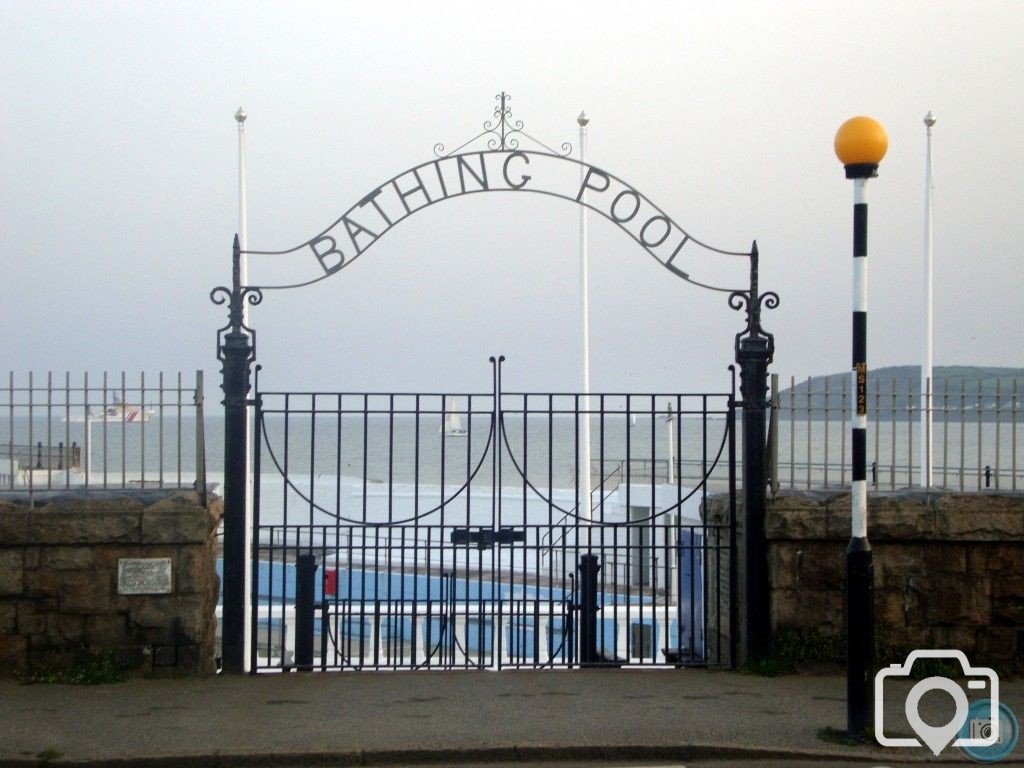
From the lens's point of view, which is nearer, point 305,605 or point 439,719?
point 439,719

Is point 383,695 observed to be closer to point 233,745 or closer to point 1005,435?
point 233,745

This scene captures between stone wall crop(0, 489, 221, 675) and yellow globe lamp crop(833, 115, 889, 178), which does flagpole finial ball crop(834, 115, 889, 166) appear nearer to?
yellow globe lamp crop(833, 115, 889, 178)

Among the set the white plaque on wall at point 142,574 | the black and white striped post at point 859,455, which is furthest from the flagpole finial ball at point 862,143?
the white plaque on wall at point 142,574

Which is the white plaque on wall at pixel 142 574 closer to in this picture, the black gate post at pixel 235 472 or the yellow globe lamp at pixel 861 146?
the black gate post at pixel 235 472

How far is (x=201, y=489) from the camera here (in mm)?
10008

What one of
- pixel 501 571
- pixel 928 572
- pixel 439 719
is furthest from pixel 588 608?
pixel 501 571

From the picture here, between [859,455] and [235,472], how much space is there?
16.7ft

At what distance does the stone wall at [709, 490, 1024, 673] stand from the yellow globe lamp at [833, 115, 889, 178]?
329 cm

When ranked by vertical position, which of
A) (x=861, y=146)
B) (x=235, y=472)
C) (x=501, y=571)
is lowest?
(x=501, y=571)

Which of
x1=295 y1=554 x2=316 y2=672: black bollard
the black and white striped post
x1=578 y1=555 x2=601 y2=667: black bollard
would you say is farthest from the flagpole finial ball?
x1=295 y1=554 x2=316 y2=672: black bollard

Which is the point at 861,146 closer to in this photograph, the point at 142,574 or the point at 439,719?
the point at 439,719

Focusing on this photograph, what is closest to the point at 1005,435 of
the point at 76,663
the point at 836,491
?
the point at 836,491

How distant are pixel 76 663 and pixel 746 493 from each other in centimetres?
560

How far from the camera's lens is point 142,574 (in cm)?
968
